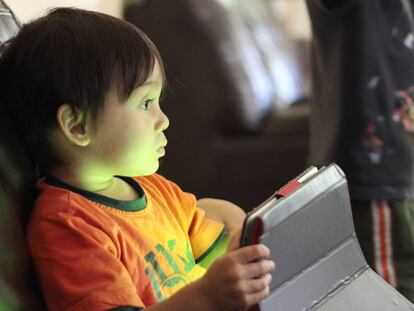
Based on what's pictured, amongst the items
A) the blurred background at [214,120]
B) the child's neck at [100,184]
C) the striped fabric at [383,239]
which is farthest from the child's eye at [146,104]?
the blurred background at [214,120]

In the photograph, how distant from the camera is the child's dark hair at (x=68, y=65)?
86 cm

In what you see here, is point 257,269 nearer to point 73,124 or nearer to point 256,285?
point 256,285

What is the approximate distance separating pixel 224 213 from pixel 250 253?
0.39 metres

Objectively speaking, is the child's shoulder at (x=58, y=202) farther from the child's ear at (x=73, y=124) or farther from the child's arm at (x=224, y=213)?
the child's arm at (x=224, y=213)

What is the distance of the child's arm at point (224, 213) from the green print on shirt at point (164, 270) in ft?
0.50

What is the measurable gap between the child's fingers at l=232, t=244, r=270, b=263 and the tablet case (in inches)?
0.4

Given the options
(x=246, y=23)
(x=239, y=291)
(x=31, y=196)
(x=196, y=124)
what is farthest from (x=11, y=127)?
(x=246, y=23)

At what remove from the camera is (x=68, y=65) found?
0.85 metres

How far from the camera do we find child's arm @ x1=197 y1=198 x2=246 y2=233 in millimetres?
1104

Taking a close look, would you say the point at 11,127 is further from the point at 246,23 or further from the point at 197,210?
the point at 246,23

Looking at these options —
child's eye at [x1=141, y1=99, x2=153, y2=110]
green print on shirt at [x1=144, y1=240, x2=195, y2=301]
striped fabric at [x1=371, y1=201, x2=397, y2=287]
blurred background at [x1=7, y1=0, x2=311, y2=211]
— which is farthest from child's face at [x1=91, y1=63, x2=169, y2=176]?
blurred background at [x1=7, y1=0, x2=311, y2=211]

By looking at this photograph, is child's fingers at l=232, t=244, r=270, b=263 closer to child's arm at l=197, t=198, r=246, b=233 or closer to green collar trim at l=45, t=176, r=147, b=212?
green collar trim at l=45, t=176, r=147, b=212

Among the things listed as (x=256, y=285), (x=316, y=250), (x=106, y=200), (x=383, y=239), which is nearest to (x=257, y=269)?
(x=256, y=285)

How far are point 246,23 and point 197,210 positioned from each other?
1.68 metres
